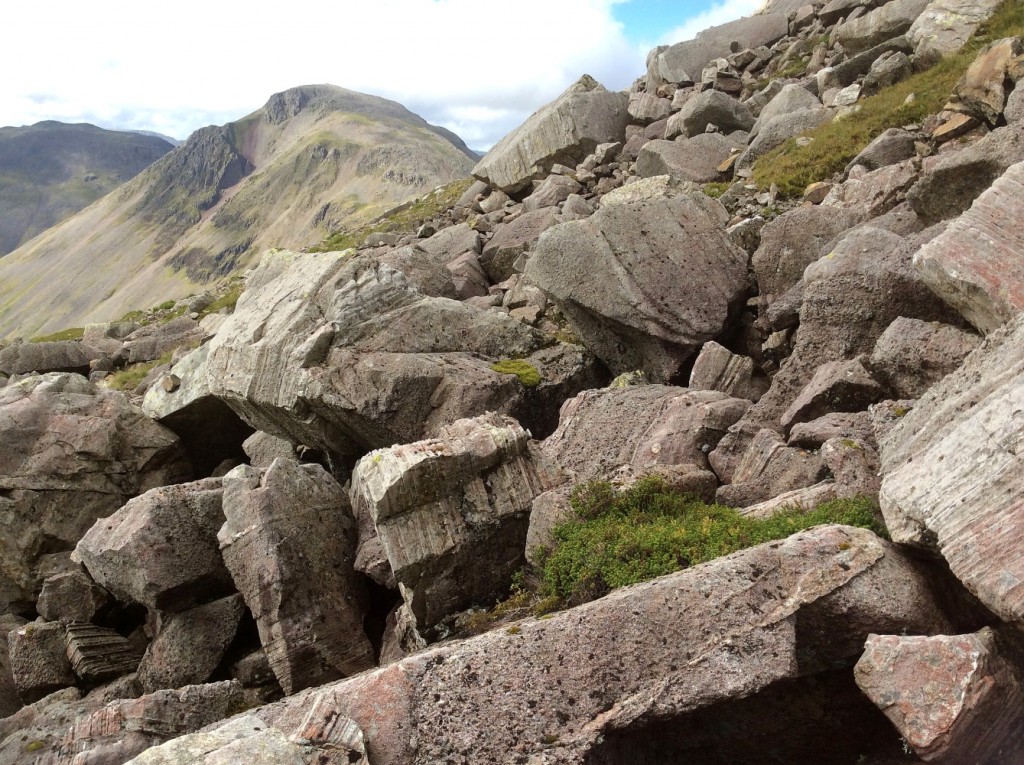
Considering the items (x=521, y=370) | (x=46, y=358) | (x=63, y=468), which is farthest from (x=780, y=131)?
(x=46, y=358)

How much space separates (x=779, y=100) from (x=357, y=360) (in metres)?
27.7

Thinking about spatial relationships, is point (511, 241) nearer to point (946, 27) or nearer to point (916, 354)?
point (916, 354)

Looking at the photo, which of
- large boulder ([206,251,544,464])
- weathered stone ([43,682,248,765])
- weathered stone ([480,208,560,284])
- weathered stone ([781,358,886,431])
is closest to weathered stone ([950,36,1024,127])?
weathered stone ([781,358,886,431])

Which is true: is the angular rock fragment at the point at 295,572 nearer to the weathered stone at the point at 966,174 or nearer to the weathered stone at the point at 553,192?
the weathered stone at the point at 966,174

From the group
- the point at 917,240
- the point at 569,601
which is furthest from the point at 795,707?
the point at 917,240

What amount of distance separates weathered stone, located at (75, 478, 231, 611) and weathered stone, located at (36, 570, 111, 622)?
1.44m

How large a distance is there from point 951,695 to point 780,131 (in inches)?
1171

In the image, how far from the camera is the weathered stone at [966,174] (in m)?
15.5

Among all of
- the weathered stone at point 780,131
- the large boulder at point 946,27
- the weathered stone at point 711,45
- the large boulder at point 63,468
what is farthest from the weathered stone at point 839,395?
the weathered stone at point 711,45

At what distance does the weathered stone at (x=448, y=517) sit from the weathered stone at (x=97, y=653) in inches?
375

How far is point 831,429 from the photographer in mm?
12391

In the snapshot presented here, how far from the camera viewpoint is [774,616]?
8.03 metres

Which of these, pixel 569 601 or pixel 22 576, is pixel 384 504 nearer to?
pixel 569 601

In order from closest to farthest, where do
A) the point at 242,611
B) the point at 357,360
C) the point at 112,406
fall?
the point at 242,611, the point at 357,360, the point at 112,406
